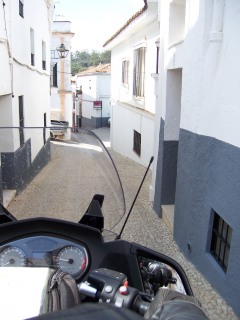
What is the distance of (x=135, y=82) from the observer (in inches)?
515

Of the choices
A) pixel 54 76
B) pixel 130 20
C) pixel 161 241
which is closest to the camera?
pixel 161 241

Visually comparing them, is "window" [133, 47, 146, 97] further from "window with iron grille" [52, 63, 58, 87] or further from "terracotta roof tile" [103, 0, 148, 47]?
"window with iron grille" [52, 63, 58, 87]

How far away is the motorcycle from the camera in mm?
1349

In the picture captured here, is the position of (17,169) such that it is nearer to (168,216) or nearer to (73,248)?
(73,248)

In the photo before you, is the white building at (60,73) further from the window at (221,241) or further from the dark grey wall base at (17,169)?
the dark grey wall base at (17,169)

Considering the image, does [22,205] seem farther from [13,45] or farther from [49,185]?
[13,45]

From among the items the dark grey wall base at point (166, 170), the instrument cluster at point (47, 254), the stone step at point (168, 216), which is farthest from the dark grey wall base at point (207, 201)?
the instrument cluster at point (47, 254)

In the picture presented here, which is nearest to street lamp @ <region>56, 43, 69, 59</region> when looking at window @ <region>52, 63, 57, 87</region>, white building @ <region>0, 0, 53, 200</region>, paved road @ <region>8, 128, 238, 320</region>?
window @ <region>52, 63, 57, 87</region>

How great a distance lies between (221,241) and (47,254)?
3.10 m

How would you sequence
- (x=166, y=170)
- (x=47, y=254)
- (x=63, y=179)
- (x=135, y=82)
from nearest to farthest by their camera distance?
(x=47, y=254)
(x=63, y=179)
(x=166, y=170)
(x=135, y=82)

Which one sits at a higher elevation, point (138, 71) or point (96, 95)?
point (138, 71)

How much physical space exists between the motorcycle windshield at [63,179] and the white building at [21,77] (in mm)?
19

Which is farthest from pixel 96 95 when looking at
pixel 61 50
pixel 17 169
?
pixel 17 169

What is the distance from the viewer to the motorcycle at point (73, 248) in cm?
135
